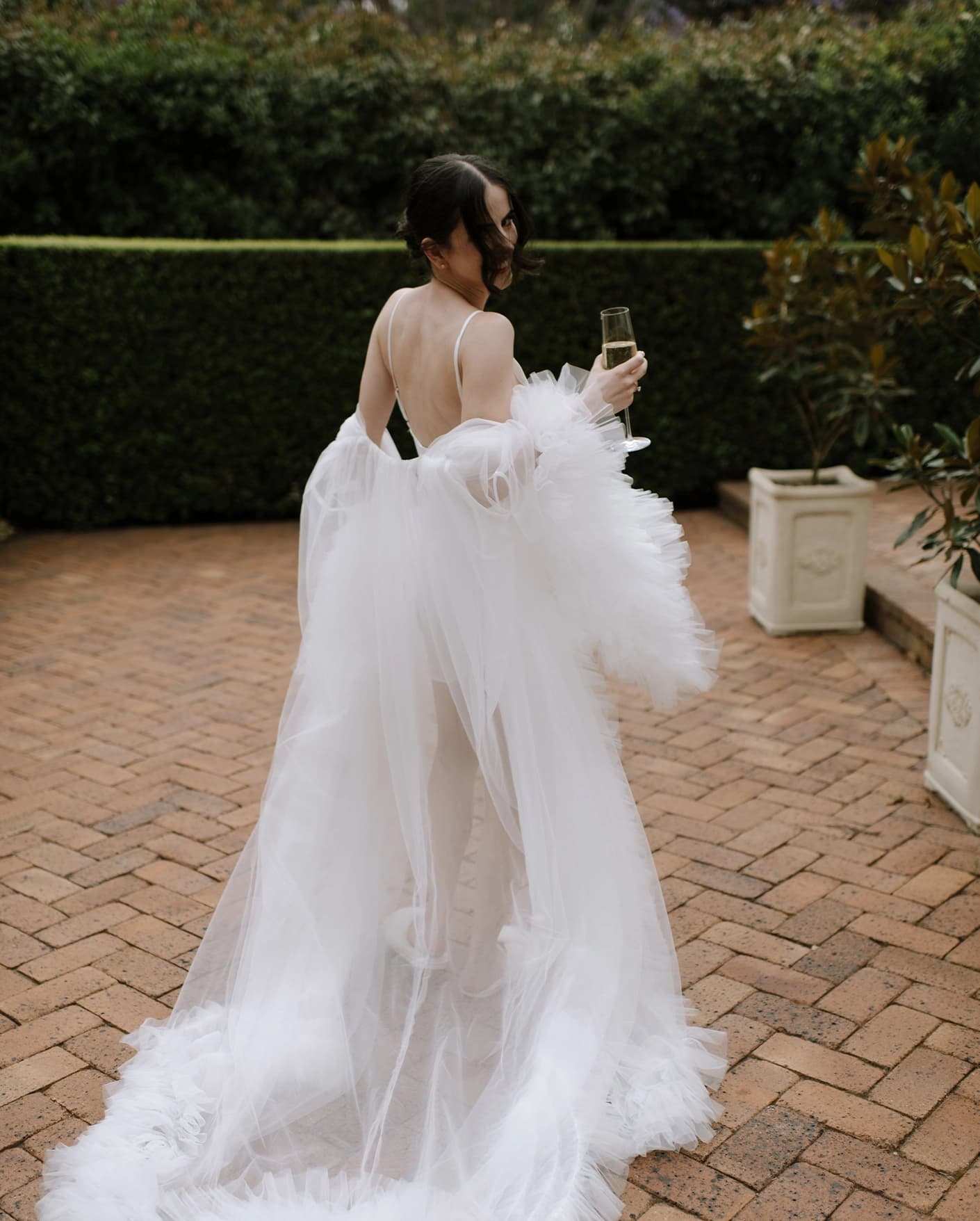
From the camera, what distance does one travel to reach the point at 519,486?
236cm

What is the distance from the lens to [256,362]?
7730mm

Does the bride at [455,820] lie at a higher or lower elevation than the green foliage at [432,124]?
lower

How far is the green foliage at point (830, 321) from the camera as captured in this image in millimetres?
5246

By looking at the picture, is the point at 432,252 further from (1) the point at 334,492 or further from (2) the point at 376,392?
(1) the point at 334,492

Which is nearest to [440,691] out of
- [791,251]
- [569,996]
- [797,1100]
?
[569,996]

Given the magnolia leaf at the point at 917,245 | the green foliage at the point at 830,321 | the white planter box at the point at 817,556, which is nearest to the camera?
the magnolia leaf at the point at 917,245

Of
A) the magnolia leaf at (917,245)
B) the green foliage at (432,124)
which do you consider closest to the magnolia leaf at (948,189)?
the magnolia leaf at (917,245)

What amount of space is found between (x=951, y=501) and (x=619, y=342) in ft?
6.40

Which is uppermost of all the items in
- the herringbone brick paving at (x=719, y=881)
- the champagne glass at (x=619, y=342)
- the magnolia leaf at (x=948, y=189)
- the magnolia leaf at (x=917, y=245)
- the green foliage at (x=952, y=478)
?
the magnolia leaf at (x=948, y=189)

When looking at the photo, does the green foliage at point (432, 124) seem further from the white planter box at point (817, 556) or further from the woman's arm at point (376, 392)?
the woman's arm at point (376, 392)

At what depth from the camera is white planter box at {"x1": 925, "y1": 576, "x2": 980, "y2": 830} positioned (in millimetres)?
3482

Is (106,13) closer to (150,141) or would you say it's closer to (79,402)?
(150,141)

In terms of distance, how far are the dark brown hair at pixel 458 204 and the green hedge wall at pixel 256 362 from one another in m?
5.34

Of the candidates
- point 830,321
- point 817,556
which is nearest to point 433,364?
point 817,556
